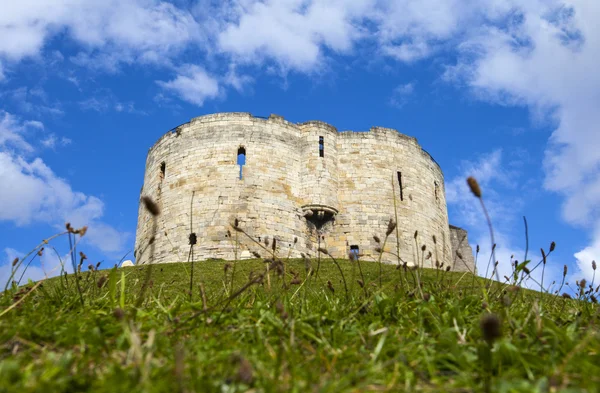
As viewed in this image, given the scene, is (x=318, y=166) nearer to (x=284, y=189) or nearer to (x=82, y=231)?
(x=284, y=189)

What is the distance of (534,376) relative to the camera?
7.84 ft

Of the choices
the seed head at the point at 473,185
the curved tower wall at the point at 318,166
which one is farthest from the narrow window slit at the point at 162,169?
the seed head at the point at 473,185

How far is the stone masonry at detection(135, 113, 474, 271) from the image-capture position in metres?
17.9

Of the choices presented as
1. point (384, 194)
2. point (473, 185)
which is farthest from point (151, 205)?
point (384, 194)

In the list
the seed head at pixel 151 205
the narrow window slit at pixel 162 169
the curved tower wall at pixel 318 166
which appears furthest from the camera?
the narrow window slit at pixel 162 169

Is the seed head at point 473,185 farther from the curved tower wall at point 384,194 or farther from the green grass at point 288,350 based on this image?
the curved tower wall at point 384,194

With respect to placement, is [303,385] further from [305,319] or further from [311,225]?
[311,225]

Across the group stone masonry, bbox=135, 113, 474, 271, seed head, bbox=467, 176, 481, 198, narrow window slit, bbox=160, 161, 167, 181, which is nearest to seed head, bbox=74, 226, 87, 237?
seed head, bbox=467, 176, 481, 198

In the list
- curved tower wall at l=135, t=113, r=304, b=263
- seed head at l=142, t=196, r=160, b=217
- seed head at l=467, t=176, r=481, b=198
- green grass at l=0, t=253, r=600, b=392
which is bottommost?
green grass at l=0, t=253, r=600, b=392

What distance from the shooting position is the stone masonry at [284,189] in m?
17.9

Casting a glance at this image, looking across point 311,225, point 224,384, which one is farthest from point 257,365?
point 311,225

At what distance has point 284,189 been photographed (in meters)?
18.8

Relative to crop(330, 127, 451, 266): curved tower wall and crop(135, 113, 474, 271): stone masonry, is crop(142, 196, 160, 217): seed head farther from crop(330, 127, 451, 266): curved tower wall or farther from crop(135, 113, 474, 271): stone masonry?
crop(330, 127, 451, 266): curved tower wall

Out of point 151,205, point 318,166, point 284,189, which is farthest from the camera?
point 318,166
